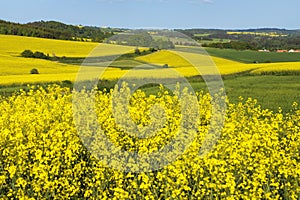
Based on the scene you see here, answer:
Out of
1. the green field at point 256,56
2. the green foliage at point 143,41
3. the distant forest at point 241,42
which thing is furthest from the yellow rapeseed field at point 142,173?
the green field at point 256,56

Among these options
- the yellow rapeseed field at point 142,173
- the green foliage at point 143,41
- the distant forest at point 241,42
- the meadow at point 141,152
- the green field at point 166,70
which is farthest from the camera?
the distant forest at point 241,42

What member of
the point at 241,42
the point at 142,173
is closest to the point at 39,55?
the point at 142,173

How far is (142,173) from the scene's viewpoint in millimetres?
7012

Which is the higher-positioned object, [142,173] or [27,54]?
[27,54]

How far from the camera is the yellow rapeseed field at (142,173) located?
272 inches

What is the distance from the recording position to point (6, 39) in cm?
5916

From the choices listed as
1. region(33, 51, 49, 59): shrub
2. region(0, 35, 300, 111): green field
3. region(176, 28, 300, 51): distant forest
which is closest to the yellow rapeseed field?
region(0, 35, 300, 111): green field

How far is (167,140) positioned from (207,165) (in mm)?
1303

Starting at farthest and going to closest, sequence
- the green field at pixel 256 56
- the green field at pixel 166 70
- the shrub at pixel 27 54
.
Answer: the green field at pixel 256 56 → the shrub at pixel 27 54 → the green field at pixel 166 70

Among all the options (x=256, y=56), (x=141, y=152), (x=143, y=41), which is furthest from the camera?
(x=256, y=56)

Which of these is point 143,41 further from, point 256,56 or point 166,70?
point 166,70

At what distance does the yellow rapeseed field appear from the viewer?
22.7ft

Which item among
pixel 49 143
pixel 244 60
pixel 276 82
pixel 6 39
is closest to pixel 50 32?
pixel 6 39

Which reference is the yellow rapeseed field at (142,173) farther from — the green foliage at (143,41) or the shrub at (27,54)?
the green foliage at (143,41)
